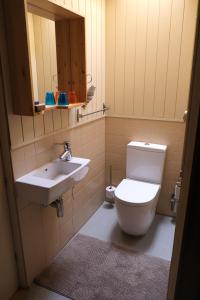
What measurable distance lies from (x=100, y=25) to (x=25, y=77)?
4.43 ft

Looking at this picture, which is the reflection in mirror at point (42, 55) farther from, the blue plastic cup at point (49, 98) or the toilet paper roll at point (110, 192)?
the toilet paper roll at point (110, 192)

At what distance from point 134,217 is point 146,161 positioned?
642 millimetres

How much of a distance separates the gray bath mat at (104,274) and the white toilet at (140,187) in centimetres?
29

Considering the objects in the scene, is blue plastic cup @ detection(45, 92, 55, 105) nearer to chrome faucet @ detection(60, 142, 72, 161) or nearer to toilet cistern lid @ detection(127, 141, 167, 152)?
chrome faucet @ detection(60, 142, 72, 161)

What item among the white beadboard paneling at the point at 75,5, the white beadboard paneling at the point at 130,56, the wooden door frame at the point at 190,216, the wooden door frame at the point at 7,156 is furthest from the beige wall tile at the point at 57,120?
the wooden door frame at the point at 190,216

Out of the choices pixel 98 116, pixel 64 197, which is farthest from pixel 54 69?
pixel 64 197

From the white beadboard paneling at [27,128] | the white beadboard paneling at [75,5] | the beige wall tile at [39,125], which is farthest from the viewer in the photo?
the white beadboard paneling at [75,5]

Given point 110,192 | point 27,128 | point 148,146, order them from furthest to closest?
point 110,192 → point 148,146 → point 27,128

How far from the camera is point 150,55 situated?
239cm

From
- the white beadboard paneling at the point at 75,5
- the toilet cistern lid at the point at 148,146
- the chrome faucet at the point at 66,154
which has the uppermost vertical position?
the white beadboard paneling at the point at 75,5

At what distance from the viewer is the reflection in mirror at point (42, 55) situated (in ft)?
5.60

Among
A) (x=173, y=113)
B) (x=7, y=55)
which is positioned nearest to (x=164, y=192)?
(x=173, y=113)

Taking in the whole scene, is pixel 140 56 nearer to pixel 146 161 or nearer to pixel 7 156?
pixel 146 161

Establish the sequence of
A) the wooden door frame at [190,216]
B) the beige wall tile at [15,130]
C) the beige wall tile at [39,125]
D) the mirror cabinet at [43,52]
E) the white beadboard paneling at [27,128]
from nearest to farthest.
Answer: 1. the wooden door frame at [190,216]
2. the mirror cabinet at [43,52]
3. the beige wall tile at [15,130]
4. the white beadboard paneling at [27,128]
5. the beige wall tile at [39,125]
